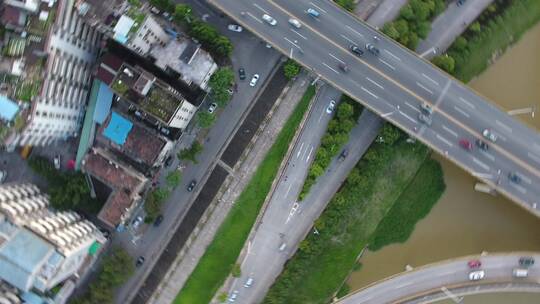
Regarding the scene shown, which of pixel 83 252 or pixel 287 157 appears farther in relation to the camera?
pixel 287 157

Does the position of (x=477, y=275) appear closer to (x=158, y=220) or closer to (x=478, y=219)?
(x=478, y=219)

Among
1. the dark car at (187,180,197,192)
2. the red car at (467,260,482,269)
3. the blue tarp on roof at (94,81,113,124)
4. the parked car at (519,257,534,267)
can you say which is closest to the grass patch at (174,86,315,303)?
the dark car at (187,180,197,192)

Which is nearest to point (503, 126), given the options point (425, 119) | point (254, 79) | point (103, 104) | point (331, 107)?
point (425, 119)

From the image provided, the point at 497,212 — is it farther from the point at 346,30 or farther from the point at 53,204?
the point at 53,204

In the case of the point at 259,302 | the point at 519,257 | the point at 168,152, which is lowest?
the point at 259,302

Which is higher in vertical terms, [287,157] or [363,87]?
[363,87]

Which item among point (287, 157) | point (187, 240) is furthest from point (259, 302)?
point (287, 157)

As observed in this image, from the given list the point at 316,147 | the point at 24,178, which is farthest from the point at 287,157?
the point at 24,178
